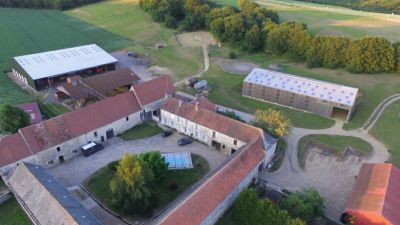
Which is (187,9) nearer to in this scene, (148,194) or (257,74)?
(257,74)

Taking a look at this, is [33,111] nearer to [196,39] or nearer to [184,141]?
[184,141]

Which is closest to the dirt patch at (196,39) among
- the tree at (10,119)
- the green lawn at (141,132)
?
the green lawn at (141,132)

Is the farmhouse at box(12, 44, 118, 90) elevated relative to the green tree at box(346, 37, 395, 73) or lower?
lower

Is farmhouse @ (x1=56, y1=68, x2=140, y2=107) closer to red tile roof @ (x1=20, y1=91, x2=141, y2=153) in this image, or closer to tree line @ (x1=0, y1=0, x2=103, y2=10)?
red tile roof @ (x1=20, y1=91, x2=141, y2=153)

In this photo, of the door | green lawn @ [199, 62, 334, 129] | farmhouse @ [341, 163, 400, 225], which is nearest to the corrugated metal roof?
green lawn @ [199, 62, 334, 129]

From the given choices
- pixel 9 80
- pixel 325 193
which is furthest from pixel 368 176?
pixel 9 80

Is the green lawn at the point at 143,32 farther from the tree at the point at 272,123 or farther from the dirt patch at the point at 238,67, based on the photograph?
the tree at the point at 272,123
